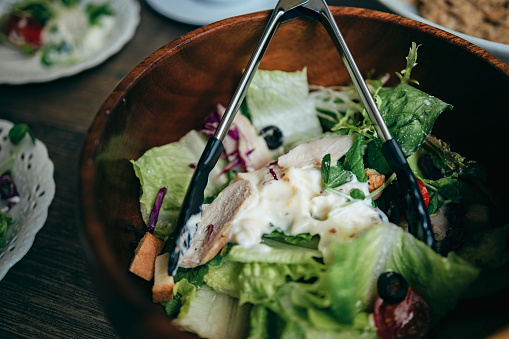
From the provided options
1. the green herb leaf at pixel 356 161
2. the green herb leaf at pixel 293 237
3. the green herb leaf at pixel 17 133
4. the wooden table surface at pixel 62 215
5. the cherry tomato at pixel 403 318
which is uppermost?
the green herb leaf at pixel 356 161

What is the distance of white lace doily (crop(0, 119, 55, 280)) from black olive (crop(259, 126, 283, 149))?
2.81 feet

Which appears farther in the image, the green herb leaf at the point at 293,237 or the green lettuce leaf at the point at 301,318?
the green herb leaf at the point at 293,237

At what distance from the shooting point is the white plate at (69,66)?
2031 mm

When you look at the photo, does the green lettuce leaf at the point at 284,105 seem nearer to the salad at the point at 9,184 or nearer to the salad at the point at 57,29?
the salad at the point at 9,184

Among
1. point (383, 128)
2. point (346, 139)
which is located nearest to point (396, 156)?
point (383, 128)

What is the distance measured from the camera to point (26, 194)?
5.08ft

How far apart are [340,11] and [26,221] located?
139 centimetres

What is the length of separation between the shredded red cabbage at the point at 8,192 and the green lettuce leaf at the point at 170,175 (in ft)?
2.07

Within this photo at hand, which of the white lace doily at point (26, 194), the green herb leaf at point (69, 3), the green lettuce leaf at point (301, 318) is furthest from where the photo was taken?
the green herb leaf at point (69, 3)

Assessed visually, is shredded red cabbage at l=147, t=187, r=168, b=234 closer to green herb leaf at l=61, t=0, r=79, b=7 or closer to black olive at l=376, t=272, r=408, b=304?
black olive at l=376, t=272, r=408, b=304

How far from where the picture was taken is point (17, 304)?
1.33m

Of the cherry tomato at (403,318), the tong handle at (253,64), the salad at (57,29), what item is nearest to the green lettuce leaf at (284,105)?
the tong handle at (253,64)

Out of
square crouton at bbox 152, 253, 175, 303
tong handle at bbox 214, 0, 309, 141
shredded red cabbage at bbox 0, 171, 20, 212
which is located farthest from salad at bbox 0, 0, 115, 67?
square crouton at bbox 152, 253, 175, 303

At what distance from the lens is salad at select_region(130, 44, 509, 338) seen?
3.13 feet
